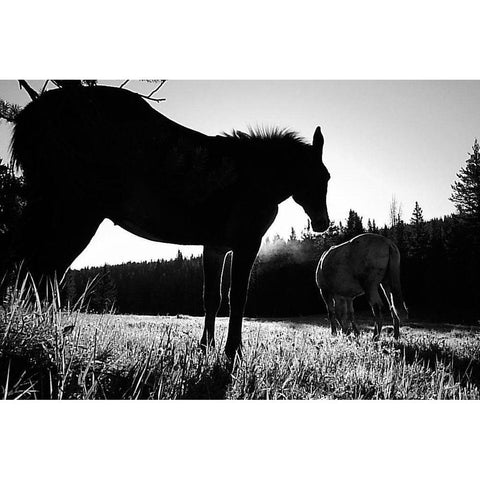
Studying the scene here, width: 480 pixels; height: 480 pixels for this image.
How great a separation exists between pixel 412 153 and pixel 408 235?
85 cm

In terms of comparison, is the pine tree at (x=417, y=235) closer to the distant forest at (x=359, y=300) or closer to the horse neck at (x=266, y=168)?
the distant forest at (x=359, y=300)

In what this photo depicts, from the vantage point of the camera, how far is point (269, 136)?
3.60 m

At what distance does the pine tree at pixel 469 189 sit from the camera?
392cm

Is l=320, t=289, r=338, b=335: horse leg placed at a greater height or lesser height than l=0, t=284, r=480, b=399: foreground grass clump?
greater

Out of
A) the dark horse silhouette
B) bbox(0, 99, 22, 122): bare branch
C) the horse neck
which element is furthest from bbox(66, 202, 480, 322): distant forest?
bbox(0, 99, 22, 122): bare branch

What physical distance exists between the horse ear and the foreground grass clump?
1.68 m

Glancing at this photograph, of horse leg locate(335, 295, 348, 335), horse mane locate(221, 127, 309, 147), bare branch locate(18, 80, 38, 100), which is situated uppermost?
bare branch locate(18, 80, 38, 100)

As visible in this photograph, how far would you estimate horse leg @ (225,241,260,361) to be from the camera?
117 inches

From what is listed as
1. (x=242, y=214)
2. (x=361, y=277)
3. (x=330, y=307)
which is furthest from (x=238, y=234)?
(x=330, y=307)

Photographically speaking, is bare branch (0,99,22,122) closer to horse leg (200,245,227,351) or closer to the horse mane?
the horse mane

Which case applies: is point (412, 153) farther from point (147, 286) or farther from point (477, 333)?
point (147, 286)

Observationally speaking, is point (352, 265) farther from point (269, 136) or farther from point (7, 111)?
point (7, 111)

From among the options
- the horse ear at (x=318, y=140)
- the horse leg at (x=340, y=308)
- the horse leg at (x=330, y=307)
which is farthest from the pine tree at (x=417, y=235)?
the horse ear at (x=318, y=140)

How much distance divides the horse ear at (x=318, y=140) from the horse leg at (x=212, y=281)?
1.23 metres
